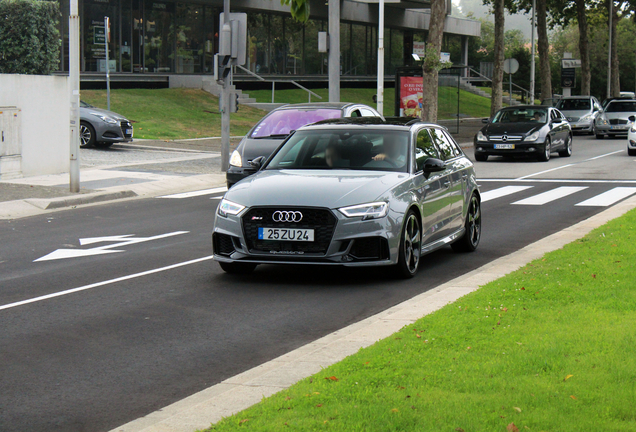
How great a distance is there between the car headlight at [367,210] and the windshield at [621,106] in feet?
116

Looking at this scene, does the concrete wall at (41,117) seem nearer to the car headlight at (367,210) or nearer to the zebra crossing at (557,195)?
the zebra crossing at (557,195)

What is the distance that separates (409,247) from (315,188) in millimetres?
1167

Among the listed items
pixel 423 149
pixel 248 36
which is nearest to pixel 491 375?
pixel 423 149

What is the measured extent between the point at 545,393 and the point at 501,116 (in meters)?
24.2

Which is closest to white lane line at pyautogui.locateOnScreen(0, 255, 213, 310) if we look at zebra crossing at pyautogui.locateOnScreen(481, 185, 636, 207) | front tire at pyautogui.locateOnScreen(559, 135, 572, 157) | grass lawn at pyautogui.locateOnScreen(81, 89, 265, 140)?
zebra crossing at pyautogui.locateOnScreen(481, 185, 636, 207)

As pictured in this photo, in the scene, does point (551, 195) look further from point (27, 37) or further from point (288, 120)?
point (27, 37)

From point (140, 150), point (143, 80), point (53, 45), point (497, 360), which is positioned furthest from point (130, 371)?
point (143, 80)

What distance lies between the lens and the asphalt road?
5.54 metres

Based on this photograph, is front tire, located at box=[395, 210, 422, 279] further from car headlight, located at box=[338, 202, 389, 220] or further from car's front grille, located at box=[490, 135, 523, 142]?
car's front grille, located at box=[490, 135, 523, 142]

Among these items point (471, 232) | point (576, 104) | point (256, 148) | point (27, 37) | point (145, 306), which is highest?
point (27, 37)

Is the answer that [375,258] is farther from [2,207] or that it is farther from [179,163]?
[179,163]

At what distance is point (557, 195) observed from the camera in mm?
17797

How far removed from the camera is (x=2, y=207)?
15.1m

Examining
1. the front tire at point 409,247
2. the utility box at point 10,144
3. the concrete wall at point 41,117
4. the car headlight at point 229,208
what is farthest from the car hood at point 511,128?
the car headlight at point 229,208
